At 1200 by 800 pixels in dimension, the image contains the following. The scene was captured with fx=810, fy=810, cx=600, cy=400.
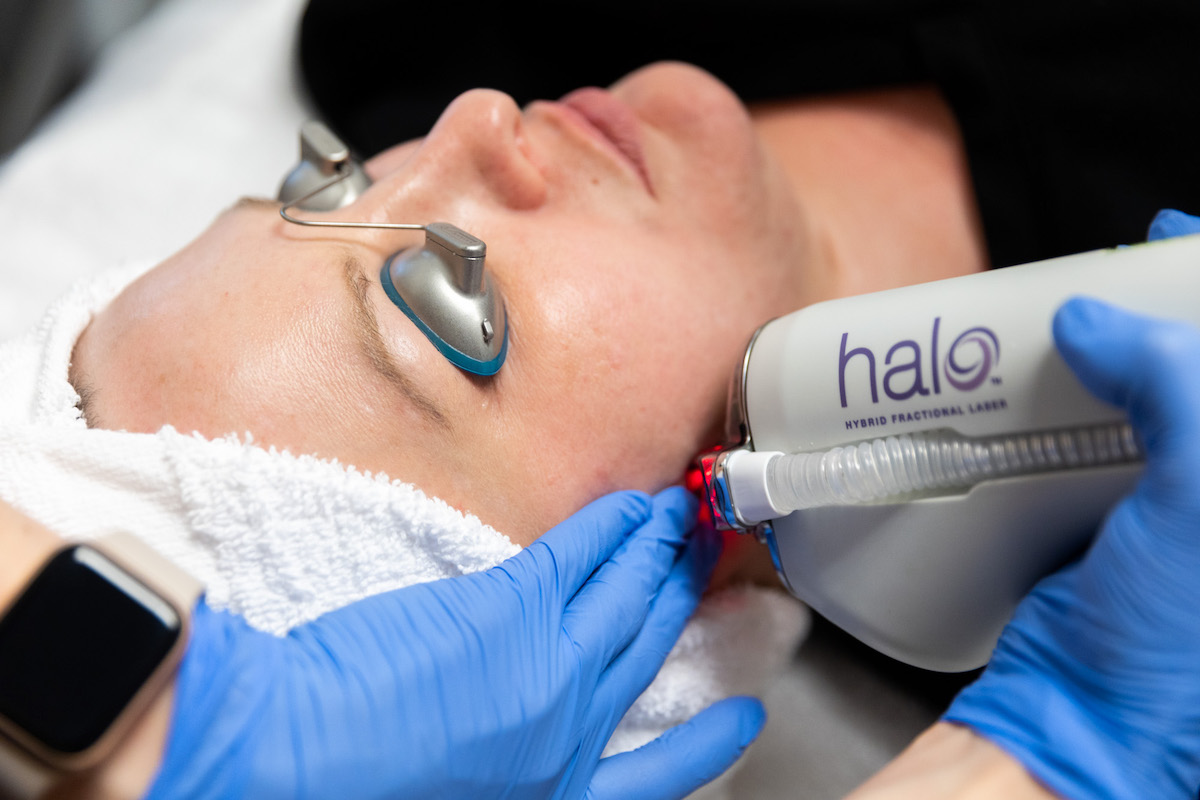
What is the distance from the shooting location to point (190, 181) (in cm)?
155

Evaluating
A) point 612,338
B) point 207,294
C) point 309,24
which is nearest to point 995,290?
point 612,338

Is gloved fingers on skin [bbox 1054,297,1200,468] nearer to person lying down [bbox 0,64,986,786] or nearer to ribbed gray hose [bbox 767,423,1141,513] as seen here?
ribbed gray hose [bbox 767,423,1141,513]

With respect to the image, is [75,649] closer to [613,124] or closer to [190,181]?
[613,124]

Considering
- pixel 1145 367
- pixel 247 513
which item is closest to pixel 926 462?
pixel 1145 367

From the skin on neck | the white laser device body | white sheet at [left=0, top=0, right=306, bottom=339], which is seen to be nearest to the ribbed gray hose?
the white laser device body

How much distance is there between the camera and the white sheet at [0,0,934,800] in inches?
52.6

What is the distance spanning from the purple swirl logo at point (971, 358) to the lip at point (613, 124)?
513 mm

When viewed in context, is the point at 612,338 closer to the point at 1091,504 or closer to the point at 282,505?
the point at 282,505

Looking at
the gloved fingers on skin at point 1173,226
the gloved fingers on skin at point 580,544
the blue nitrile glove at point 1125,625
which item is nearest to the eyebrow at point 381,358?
the gloved fingers on skin at point 580,544

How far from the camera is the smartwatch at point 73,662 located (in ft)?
1.85

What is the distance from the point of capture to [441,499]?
86cm

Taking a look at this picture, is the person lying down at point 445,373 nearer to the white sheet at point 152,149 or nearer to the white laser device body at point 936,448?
the white laser device body at point 936,448

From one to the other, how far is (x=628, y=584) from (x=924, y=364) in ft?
1.37

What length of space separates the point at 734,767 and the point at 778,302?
0.63 m
